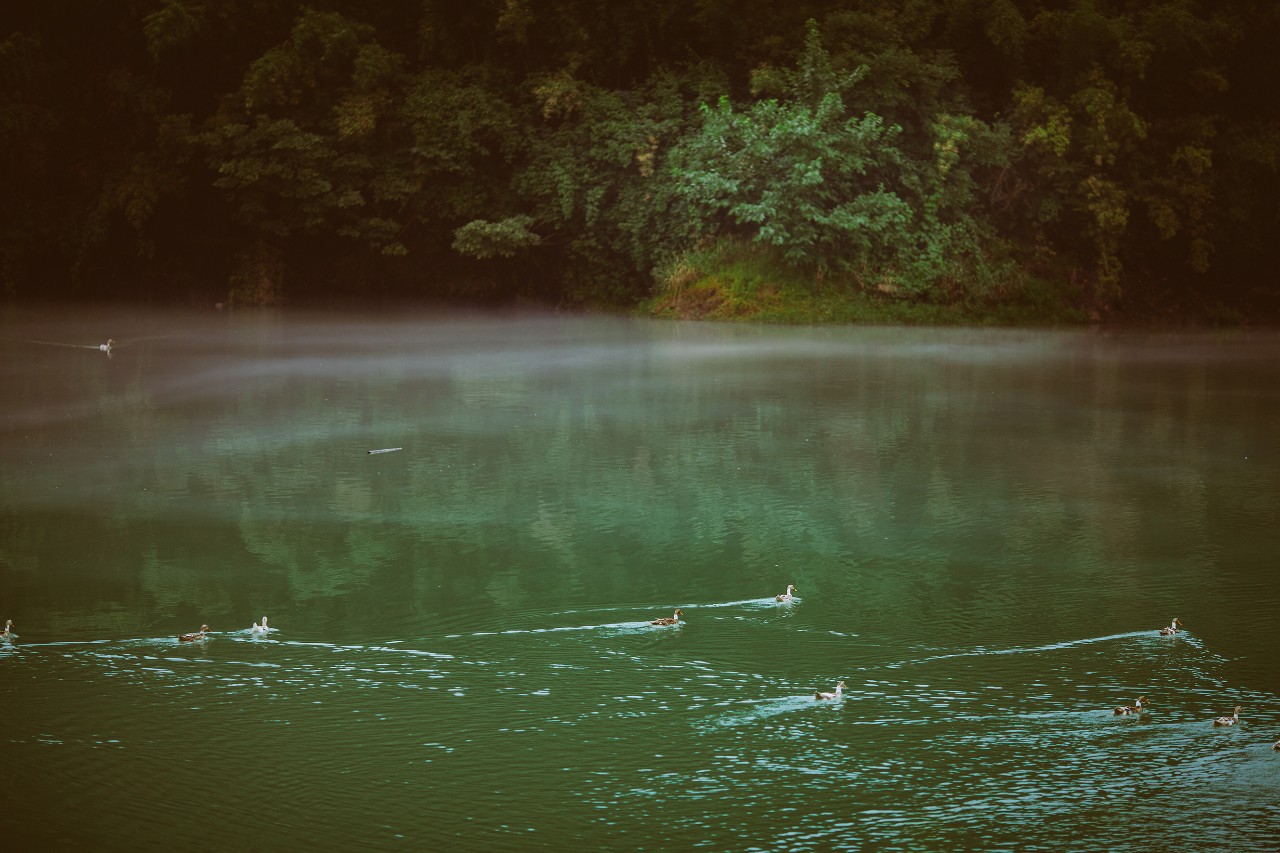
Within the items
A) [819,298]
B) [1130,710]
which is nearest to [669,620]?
[1130,710]

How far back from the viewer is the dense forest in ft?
77.4

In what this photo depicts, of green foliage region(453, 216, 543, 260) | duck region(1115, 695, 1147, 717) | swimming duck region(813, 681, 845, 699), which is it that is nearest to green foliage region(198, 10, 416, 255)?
green foliage region(453, 216, 543, 260)

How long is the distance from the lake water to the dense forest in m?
12.2

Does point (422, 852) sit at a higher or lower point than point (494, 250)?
lower

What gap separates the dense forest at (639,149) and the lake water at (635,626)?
1224cm

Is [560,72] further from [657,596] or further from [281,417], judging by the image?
[657,596]

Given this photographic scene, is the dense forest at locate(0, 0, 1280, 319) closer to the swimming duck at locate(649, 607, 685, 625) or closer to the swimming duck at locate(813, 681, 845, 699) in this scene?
the swimming duck at locate(649, 607, 685, 625)

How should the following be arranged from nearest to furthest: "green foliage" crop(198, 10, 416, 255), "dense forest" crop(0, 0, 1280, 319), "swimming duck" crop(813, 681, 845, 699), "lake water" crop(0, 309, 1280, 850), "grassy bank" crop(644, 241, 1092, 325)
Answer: "lake water" crop(0, 309, 1280, 850)
"swimming duck" crop(813, 681, 845, 699)
"grassy bank" crop(644, 241, 1092, 325)
"dense forest" crop(0, 0, 1280, 319)
"green foliage" crop(198, 10, 416, 255)

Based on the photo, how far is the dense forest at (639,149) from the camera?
23594 mm

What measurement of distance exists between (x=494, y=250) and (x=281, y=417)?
14.4m

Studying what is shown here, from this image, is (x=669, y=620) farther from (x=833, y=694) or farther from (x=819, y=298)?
(x=819, y=298)

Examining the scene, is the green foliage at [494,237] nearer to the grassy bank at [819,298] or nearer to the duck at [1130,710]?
the grassy bank at [819,298]

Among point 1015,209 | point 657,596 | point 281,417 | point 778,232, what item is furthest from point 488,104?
point 657,596

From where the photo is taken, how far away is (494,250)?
2558cm
